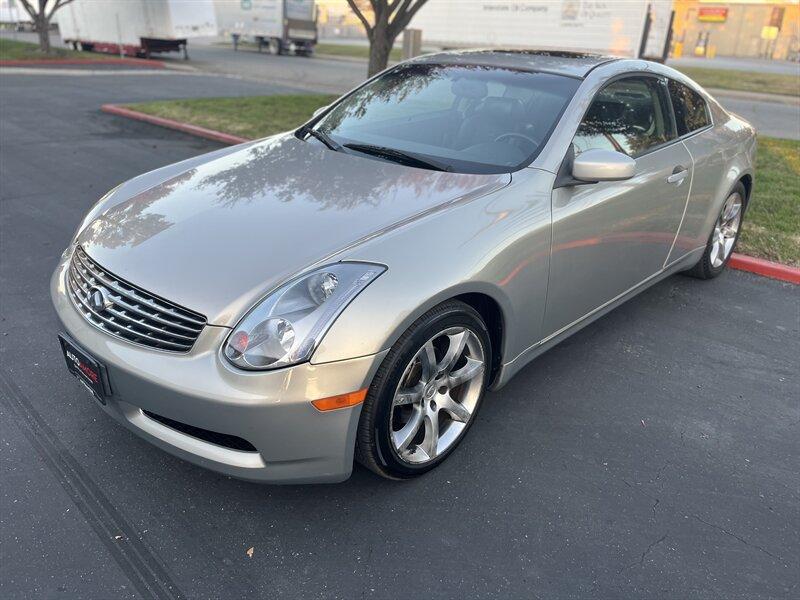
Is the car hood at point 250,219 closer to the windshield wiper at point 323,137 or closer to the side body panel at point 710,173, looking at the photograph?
the windshield wiper at point 323,137

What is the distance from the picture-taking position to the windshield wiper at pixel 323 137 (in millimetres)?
3542

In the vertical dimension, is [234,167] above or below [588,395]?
above

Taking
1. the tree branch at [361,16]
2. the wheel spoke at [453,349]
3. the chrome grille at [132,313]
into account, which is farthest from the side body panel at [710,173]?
the tree branch at [361,16]

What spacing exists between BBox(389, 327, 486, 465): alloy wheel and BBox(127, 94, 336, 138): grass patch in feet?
23.1

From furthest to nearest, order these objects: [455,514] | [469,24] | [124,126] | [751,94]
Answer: [469,24] → [751,94] → [124,126] → [455,514]

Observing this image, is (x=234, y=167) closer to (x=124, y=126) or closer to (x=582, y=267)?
(x=582, y=267)

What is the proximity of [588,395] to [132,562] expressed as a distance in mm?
2295

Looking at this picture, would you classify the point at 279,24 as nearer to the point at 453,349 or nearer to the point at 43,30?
the point at 43,30

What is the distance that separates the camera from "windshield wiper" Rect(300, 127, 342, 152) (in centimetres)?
354

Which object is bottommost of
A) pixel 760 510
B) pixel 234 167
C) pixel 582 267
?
pixel 760 510

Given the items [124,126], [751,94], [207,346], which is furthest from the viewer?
[751,94]

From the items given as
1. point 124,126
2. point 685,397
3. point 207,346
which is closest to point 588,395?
point 685,397

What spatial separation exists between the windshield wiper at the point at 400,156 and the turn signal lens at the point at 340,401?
1.35m

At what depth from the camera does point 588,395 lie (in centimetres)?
338
